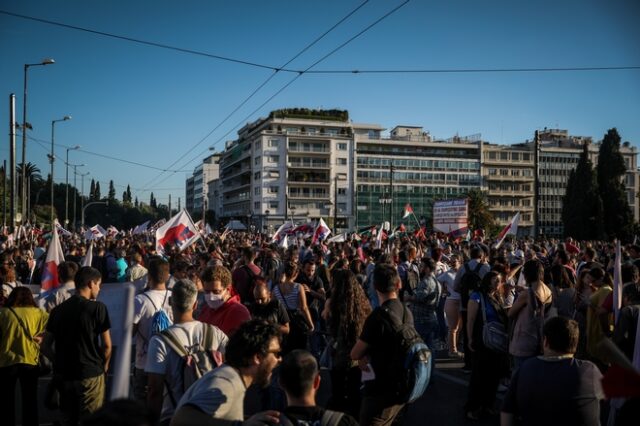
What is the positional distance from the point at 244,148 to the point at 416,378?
83.7m

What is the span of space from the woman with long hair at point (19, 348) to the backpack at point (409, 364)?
336 cm

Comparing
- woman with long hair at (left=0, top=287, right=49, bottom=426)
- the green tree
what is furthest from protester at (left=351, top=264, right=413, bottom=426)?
the green tree

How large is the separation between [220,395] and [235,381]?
13cm

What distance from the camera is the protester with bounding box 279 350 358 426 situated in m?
2.48

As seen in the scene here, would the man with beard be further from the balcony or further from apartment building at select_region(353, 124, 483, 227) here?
apartment building at select_region(353, 124, 483, 227)

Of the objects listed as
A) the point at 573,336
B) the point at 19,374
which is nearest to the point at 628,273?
the point at 573,336

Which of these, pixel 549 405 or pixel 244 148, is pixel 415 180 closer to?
pixel 244 148

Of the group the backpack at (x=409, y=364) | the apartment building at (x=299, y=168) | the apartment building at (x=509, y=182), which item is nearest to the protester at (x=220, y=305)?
the backpack at (x=409, y=364)

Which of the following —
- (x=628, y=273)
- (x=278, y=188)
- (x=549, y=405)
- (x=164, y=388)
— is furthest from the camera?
(x=278, y=188)

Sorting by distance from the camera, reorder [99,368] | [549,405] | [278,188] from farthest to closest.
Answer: [278,188]
[99,368]
[549,405]

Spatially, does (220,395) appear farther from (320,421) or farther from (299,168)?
(299,168)

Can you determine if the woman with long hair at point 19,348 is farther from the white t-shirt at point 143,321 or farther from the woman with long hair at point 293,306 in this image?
the woman with long hair at point 293,306

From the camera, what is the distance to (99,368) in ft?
15.3

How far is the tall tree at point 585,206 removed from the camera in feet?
190
